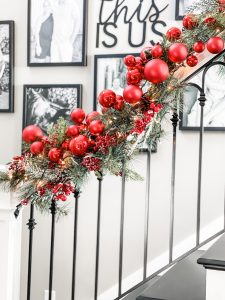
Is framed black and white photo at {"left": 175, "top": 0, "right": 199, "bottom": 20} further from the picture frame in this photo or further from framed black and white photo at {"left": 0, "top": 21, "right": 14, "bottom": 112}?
framed black and white photo at {"left": 0, "top": 21, "right": 14, "bottom": 112}

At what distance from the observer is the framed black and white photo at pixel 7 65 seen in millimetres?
3494

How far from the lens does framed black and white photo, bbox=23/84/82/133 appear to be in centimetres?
336

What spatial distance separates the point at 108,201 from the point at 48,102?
787mm

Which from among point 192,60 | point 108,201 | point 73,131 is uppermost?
point 192,60

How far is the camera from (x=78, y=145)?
5.57ft

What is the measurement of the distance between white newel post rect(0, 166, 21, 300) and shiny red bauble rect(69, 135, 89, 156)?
317 mm

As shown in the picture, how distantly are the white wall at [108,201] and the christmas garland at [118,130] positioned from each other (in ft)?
4.53

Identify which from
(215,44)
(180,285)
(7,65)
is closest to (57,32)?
(7,65)

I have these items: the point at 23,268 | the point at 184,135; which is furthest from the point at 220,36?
the point at 23,268

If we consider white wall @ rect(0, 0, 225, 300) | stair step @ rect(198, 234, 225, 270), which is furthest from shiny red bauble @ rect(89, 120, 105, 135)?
white wall @ rect(0, 0, 225, 300)

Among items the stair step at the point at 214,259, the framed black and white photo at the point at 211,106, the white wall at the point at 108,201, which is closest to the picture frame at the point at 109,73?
the white wall at the point at 108,201

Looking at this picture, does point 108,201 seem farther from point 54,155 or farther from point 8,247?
point 54,155

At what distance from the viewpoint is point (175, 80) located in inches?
68.8

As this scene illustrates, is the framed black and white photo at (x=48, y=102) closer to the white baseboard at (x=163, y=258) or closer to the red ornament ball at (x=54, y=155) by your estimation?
the white baseboard at (x=163, y=258)
